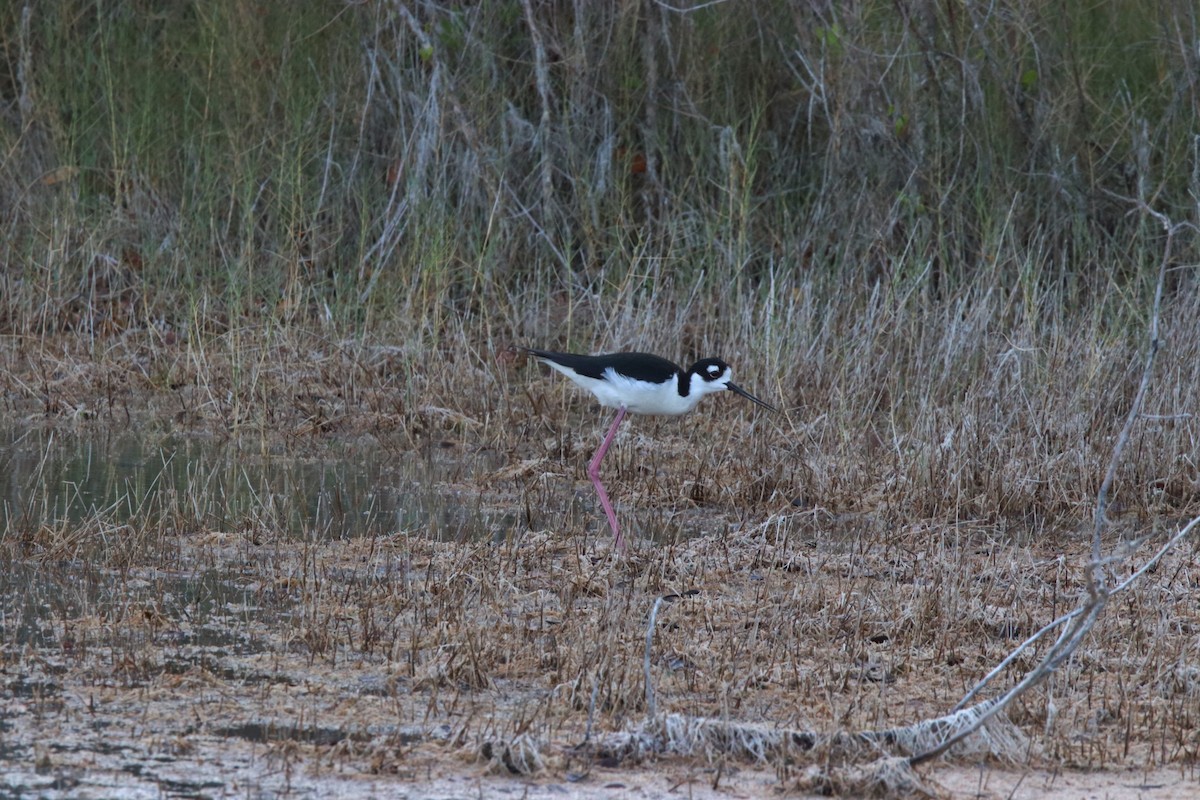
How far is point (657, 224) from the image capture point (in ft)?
36.9

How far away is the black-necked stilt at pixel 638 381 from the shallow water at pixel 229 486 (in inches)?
29.2

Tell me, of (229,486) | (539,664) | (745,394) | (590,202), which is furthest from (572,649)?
(590,202)

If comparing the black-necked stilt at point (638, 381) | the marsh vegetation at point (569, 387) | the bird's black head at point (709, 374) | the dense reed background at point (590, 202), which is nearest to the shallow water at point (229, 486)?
the marsh vegetation at point (569, 387)

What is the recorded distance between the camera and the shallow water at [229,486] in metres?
6.69

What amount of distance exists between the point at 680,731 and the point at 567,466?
13.8ft

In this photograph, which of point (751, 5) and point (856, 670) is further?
point (751, 5)

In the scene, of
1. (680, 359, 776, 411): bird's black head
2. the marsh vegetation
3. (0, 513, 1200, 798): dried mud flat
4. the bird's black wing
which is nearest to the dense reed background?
the marsh vegetation

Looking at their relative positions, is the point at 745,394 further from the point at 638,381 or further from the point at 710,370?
the point at 638,381

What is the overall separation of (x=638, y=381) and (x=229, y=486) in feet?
6.23

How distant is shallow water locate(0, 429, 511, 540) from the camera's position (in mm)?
6691

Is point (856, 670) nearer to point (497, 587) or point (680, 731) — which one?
point (680, 731)

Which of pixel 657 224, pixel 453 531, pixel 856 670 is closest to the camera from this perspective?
pixel 856 670

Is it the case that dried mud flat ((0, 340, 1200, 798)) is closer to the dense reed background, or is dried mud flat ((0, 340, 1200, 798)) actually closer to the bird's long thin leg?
the bird's long thin leg

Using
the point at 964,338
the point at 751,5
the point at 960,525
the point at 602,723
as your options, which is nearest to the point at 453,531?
the point at 960,525
